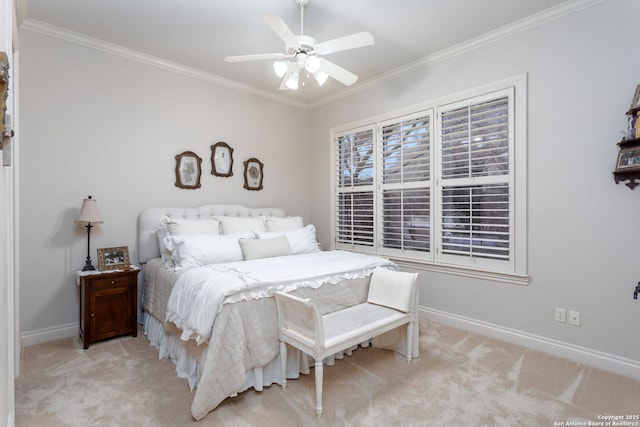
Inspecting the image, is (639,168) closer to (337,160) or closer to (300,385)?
(300,385)

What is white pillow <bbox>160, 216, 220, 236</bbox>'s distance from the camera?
10.3 ft

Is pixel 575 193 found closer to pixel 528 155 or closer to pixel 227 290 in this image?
pixel 528 155

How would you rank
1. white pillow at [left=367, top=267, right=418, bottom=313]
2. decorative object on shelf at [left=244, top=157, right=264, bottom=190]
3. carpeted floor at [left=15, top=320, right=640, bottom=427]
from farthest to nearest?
1. decorative object on shelf at [left=244, top=157, right=264, bottom=190]
2. white pillow at [left=367, top=267, right=418, bottom=313]
3. carpeted floor at [left=15, top=320, right=640, bottom=427]

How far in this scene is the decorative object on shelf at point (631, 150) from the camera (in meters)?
2.23

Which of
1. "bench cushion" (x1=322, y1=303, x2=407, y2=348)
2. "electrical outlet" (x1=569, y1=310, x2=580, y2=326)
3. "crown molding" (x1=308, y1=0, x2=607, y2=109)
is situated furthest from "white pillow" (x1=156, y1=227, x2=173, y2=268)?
"electrical outlet" (x1=569, y1=310, x2=580, y2=326)

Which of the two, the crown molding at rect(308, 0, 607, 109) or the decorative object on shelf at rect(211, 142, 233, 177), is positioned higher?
the crown molding at rect(308, 0, 607, 109)

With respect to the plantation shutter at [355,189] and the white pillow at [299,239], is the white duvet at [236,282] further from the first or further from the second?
the plantation shutter at [355,189]

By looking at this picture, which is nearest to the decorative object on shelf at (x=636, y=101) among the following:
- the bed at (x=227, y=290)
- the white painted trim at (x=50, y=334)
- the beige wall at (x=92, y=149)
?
the bed at (x=227, y=290)

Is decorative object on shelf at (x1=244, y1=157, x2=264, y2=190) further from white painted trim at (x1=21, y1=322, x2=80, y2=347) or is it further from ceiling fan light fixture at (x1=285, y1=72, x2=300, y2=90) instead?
white painted trim at (x1=21, y1=322, x2=80, y2=347)

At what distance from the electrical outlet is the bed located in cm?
123

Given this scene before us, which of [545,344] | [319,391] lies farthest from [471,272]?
[319,391]

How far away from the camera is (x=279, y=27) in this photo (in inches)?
83.2

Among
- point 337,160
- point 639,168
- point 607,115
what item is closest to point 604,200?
point 639,168

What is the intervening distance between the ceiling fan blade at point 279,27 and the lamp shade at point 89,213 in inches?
85.2
